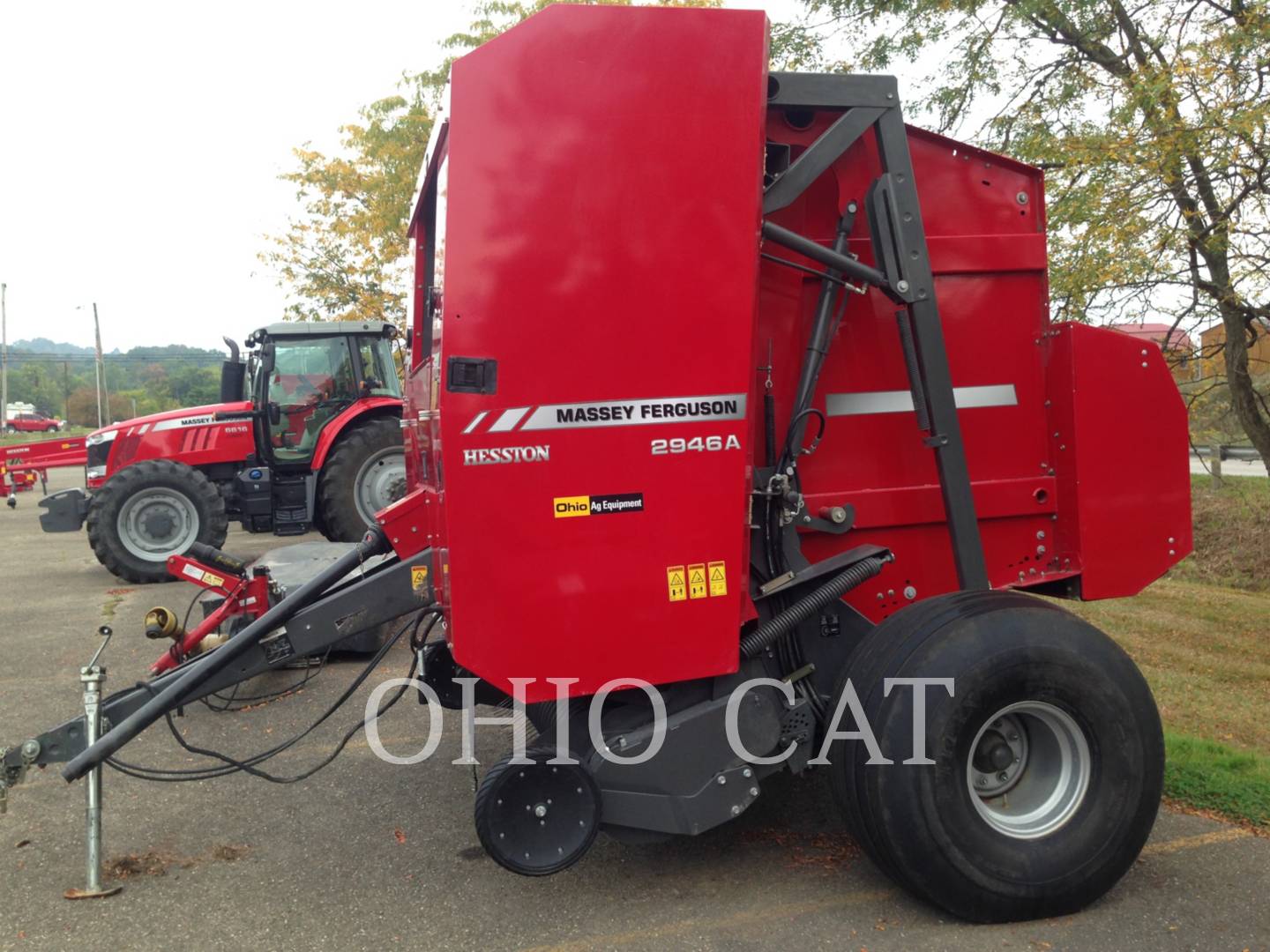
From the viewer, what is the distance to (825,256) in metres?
3.53

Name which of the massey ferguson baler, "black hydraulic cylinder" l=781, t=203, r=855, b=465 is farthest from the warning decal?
"black hydraulic cylinder" l=781, t=203, r=855, b=465

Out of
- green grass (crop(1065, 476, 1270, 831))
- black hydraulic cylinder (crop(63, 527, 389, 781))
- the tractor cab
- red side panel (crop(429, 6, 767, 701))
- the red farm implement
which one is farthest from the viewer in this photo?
the red farm implement

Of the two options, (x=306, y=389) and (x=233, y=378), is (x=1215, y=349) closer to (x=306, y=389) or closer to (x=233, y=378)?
(x=306, y=389)

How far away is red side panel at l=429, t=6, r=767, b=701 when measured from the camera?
3.15 metres

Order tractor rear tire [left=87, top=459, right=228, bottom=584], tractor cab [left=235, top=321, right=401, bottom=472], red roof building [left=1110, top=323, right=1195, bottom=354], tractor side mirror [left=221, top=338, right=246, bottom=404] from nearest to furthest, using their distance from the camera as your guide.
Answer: red roof building [left=1110, top=323, right=1195, bottom=354]
tractor rear tire [left=87, top=459, right=228, bottom=584]
tractor cab [left=235, top=321, right=401, bottom=472]
tractor side mirror [left=221, top=338, right=246, bottom=404]

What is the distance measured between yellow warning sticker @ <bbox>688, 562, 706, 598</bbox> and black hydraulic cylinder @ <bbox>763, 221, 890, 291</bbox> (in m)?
1.15

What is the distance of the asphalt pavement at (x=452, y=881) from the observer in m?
3.26

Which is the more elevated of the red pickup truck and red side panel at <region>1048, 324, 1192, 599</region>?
the red pickup truck

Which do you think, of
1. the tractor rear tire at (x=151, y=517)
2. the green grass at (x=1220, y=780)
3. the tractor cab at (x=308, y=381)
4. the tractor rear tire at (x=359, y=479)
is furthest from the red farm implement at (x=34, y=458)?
the green grass at (x=1220, y=780)

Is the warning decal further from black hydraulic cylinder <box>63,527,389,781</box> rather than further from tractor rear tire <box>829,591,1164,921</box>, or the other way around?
tractor rear tire <box>829,591,1164,921</box>

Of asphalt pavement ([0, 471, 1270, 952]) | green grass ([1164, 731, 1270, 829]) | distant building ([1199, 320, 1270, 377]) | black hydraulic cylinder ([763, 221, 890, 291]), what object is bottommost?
asphalt pavement ([0, 471, 1270, 952])

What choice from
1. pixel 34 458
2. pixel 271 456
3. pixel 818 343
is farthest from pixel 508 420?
pixel 34 458

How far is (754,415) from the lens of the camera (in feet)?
12.3

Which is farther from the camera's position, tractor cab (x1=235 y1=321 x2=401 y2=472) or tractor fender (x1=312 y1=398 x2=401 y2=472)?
tractor cab (x1=235 y1=321 x2=401 y2=472)
